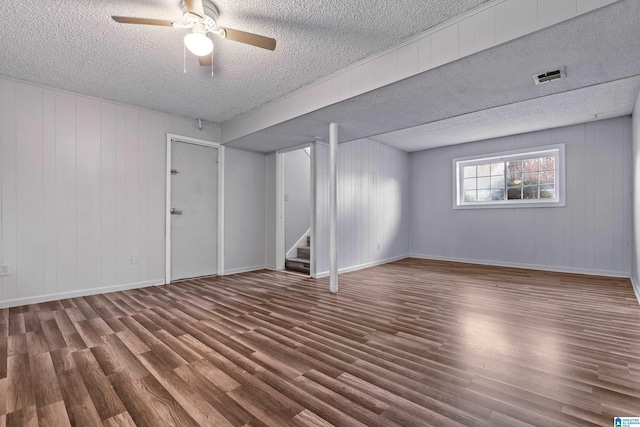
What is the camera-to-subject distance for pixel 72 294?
12.0ft

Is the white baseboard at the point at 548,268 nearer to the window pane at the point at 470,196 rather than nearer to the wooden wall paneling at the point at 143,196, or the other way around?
the window pane at the point at 470,196

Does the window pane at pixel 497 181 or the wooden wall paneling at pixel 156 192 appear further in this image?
the window pane at pixel 497 181

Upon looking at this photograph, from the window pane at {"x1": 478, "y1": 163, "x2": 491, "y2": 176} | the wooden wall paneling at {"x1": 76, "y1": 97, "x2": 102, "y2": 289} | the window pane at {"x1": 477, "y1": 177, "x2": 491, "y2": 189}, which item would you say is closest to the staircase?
the wooden wall paneling at {"x1": 76, "y1": 97, "x2": 102, "y2": 289}

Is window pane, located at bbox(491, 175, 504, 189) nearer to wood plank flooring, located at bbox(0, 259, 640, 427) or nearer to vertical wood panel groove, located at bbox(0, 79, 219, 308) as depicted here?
wood plank flooring, located at bbox(0, 259, 640, 427)

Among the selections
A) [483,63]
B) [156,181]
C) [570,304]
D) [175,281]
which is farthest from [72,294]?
[570,304]

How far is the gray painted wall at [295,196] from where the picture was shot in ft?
19.2

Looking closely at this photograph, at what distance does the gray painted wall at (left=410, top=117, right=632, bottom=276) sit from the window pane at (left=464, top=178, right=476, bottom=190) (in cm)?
33

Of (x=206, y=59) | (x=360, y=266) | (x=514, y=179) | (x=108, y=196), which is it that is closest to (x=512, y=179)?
(x=514, y=179)

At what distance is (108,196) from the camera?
395 cm

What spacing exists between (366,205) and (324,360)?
13.5 feet

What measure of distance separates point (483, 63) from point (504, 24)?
30 centimetres

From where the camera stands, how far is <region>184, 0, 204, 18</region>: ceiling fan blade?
1.95 metres

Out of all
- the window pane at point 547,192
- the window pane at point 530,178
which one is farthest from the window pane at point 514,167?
the window pane at point 547,192

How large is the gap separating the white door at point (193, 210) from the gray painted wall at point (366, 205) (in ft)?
5.96
